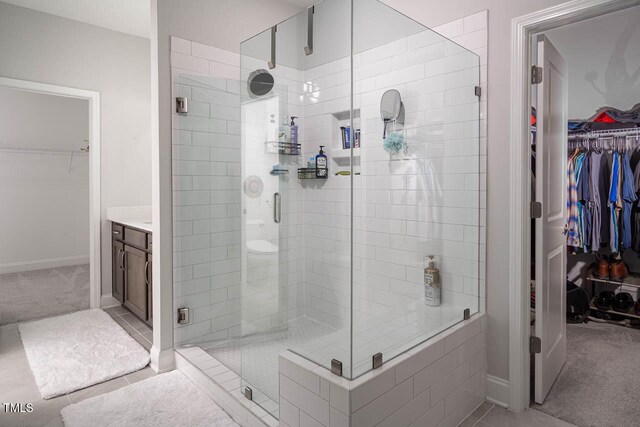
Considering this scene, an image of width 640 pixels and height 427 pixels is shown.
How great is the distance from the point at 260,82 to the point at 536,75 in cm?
149

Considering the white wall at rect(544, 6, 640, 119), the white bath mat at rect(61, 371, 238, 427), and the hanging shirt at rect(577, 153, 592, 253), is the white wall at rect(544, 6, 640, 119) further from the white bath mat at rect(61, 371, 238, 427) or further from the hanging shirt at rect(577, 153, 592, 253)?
the white bath mat at rect(61, 371, 238, 427)

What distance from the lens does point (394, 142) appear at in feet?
6.67

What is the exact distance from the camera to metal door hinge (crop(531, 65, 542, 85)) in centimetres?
205

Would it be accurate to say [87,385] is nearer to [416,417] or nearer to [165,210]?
[165,210]

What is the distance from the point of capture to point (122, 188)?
13.0 feet

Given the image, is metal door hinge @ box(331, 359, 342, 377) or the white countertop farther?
the white countertop

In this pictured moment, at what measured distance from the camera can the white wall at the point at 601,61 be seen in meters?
3.35

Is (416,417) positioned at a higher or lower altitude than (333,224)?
lower

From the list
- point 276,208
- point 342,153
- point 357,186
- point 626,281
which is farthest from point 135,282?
point 626,281

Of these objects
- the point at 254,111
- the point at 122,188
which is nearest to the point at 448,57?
the point at 254,111

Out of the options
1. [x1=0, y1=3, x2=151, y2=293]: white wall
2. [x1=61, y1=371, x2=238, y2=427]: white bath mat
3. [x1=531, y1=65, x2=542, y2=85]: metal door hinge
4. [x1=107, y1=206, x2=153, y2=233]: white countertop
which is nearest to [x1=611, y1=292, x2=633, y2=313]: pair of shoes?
[x1=531, y1=65, x2=542, y2=85]: metal door hinge

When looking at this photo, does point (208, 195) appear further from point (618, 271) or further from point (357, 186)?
point (618, 271)

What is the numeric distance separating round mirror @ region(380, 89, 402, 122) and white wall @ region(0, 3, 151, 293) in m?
3.04

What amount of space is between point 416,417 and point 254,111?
5.70 feet
